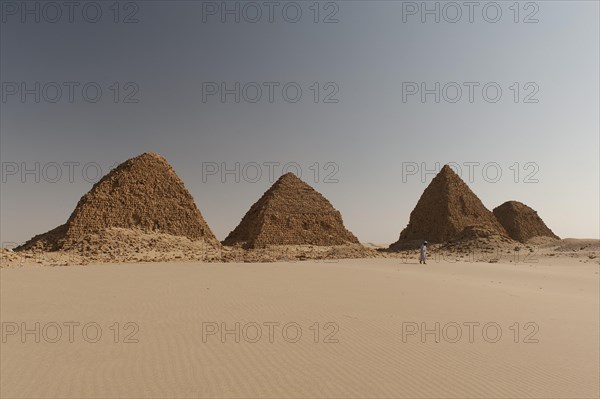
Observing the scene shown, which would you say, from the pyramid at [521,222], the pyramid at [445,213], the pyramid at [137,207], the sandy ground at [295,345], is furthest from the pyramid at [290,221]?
the sandy ground at [295,345]

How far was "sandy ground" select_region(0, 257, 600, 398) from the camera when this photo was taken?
191 inches

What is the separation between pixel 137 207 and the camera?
53.7 m

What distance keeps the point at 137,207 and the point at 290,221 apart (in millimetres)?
24021

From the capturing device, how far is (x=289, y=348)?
636 centimetres

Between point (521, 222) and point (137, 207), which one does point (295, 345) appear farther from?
point (521, 222)

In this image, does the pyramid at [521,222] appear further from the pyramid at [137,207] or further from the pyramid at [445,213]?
the pyramid at [137,207]

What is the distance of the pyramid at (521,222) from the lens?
277ft

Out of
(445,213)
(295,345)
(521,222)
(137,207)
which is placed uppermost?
(137,207)

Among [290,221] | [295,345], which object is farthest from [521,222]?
[295,345]

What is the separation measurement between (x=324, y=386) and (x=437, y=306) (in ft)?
20.9

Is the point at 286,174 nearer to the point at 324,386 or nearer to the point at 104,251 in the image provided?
the point at 104,251

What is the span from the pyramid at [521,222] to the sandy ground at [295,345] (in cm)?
8070

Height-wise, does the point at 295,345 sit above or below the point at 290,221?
below

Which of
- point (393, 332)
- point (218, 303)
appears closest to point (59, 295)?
point (218, 303)
